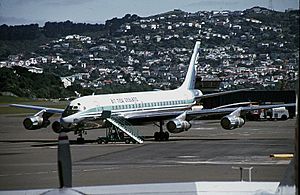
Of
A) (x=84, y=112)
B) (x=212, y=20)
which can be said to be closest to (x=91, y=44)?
(x=212, y=20)

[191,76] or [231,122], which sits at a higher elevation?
[191,76]

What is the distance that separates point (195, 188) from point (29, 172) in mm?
11093

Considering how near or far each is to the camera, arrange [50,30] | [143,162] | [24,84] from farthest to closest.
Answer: [143,162], [50,30], [24,84]

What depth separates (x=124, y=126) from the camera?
31422mm

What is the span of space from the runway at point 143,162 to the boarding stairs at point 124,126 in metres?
0.65

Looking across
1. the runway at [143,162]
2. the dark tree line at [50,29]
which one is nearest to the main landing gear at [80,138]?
the runway at [143,162]

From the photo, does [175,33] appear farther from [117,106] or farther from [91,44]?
[117,106]

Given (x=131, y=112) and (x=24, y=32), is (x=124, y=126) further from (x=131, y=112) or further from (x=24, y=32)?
(x=24, y=32)

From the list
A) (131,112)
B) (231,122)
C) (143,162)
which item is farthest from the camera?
(131,112)

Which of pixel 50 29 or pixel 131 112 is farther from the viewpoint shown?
pixel 131 112

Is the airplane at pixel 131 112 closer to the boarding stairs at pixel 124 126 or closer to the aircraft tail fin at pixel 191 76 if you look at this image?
the boarding stairs at pixel 124 126

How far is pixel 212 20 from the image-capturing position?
17406 millimetres

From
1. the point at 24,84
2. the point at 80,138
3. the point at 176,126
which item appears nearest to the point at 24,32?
the point at 24,84

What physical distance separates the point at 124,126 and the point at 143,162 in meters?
10.4
